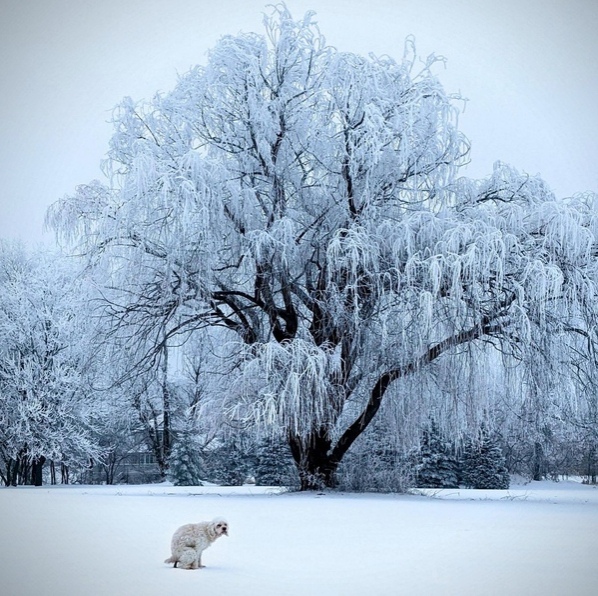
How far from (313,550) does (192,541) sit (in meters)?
1.31

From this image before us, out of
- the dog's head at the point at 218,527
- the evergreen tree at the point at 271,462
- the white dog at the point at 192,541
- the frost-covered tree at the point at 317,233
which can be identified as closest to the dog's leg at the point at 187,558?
the white dog at the point at 192,541

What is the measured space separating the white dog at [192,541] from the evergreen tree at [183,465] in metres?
14.5

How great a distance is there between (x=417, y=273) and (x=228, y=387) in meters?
2.92

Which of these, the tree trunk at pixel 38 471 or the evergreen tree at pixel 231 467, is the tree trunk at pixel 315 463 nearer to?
the evergreen tree at pixel 231 467

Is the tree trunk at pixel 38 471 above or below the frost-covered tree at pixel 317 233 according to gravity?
below

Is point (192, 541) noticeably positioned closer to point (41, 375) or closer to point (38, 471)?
point (41, 375)

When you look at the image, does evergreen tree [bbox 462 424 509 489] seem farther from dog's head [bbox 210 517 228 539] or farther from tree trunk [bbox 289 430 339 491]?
dog's head [bbox 210 517 228 539]

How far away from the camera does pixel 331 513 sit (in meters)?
9.05

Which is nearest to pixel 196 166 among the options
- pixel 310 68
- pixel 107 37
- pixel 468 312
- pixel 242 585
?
pixel 310 68

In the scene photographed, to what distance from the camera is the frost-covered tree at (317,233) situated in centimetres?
1073

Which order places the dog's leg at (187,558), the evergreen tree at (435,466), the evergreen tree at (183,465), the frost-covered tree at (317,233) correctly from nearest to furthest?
the dog's leg at (187,558) < the frost-covered tree at (317,233) < the evergreen tree at (435,466) < the evergreen tree at (183,465)

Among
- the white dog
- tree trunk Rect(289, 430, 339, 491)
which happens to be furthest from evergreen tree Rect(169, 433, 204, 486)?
the white dog

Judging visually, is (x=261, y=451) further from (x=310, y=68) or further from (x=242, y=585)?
(x=242, y=585)

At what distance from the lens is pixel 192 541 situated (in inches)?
209
